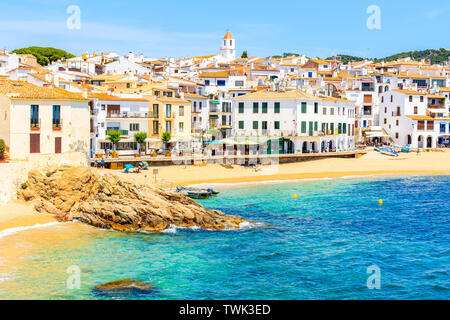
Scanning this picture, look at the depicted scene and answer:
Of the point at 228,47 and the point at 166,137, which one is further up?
the point at 228,47

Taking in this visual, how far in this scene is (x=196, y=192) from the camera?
1853 inches

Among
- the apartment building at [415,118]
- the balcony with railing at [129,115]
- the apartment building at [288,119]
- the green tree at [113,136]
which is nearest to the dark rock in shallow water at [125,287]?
the green tree at [113,136]

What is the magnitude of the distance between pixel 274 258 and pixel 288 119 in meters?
46.3

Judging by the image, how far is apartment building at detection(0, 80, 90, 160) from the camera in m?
41.8

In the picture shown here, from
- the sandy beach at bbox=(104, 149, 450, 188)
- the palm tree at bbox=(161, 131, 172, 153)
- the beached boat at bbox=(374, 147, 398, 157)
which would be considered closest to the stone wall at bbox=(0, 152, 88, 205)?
the sandy beach at bbox=(104, 149, 450, 188)

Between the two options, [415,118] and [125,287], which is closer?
[125,287]

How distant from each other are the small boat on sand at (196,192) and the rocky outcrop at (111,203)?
885 cm

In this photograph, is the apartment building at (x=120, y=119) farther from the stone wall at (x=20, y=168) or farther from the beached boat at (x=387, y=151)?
the beached boat at (x=387, y=151)

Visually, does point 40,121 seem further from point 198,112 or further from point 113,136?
point 198,112

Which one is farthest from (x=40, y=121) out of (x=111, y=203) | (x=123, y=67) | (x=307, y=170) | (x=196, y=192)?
(x=123, y=67)

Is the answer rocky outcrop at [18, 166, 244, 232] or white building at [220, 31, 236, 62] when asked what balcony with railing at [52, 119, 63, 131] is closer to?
rocky outcrop at [18, 166, 244, 232]

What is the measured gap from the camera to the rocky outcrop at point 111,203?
34.6 m

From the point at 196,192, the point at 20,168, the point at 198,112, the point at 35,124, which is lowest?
the point at 196,192

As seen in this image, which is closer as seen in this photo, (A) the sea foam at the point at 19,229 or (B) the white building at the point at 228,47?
(A) the sea foam at the point at 19,229
